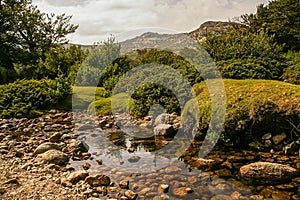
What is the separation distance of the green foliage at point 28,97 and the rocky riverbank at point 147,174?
369cm

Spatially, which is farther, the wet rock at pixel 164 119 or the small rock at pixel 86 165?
the wet rock at pixel 164 119

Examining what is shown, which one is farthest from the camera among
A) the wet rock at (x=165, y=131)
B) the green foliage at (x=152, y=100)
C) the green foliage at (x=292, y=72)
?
the green foliage at (x=152, y=100)

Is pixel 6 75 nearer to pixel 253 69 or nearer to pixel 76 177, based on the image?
pixel 253 69

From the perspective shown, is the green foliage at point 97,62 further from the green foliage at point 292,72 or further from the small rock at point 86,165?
the small rock at point 86,165

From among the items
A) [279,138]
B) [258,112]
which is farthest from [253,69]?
[279,138]

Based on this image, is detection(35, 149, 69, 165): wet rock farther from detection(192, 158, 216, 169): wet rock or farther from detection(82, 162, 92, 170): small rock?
detection(192, 158, 216, 169): wet rock

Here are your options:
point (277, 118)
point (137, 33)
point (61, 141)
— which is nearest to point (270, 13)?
point (137, 33)

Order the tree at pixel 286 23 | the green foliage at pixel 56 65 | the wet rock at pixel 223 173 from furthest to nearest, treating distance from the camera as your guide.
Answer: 1. the green foliage at pixel 56 65
2. the tree at pixel 286 23
3. the wet rock at pixel 223 173

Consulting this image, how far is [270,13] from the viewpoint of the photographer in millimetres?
14570

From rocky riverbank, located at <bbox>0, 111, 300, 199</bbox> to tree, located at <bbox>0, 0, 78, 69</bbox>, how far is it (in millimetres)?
14590

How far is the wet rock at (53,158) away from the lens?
534 centimetres

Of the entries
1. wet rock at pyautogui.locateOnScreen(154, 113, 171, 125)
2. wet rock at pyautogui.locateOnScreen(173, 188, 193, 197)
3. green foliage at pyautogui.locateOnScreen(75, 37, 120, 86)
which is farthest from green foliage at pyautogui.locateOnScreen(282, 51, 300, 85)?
green foliage at pyautogui.locateOnScreen(75, 37, 120, 86)

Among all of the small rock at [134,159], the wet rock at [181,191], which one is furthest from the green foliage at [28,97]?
the wet rock at [181,191]

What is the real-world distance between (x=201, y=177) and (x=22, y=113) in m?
8.21
